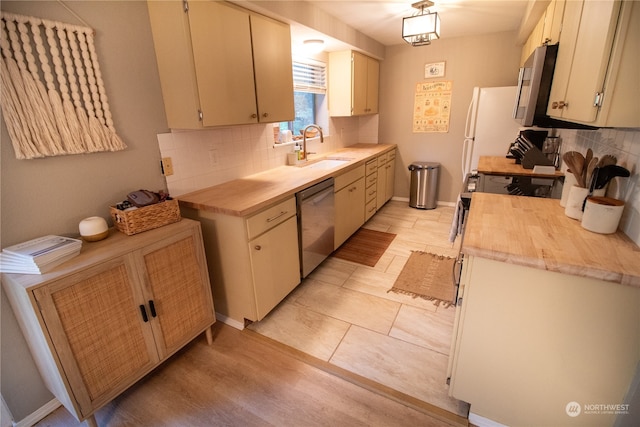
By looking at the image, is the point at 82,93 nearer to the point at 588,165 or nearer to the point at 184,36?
the point at 184,36

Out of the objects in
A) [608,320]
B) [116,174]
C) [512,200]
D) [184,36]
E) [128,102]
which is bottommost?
[608,320]

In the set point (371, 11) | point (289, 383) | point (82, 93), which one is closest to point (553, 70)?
point (371, 11)

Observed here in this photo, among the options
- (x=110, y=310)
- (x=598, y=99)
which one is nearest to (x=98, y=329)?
(x=110, y=310)

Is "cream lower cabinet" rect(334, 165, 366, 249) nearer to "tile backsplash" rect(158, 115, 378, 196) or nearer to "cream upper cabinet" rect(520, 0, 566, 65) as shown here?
"tile backsplash" rect(158, 115, 378, 196)

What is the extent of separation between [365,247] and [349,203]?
53cm

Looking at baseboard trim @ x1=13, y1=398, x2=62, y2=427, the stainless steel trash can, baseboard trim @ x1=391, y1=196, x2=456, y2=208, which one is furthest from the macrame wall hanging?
baseboard trim @ x1=391, y1=196, x2=456, y2=208

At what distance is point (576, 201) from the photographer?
1467 mm

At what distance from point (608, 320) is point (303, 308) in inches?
69.4

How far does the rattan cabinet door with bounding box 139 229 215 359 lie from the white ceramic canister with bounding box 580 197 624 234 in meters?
1.97

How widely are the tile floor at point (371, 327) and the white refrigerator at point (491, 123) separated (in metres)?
1.51

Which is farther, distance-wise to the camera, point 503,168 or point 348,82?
point 348,82

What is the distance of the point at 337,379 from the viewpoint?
69.6 inches

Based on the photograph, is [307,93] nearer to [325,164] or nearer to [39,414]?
[325,164]

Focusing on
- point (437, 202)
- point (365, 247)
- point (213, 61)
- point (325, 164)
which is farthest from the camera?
point (437, 202)
